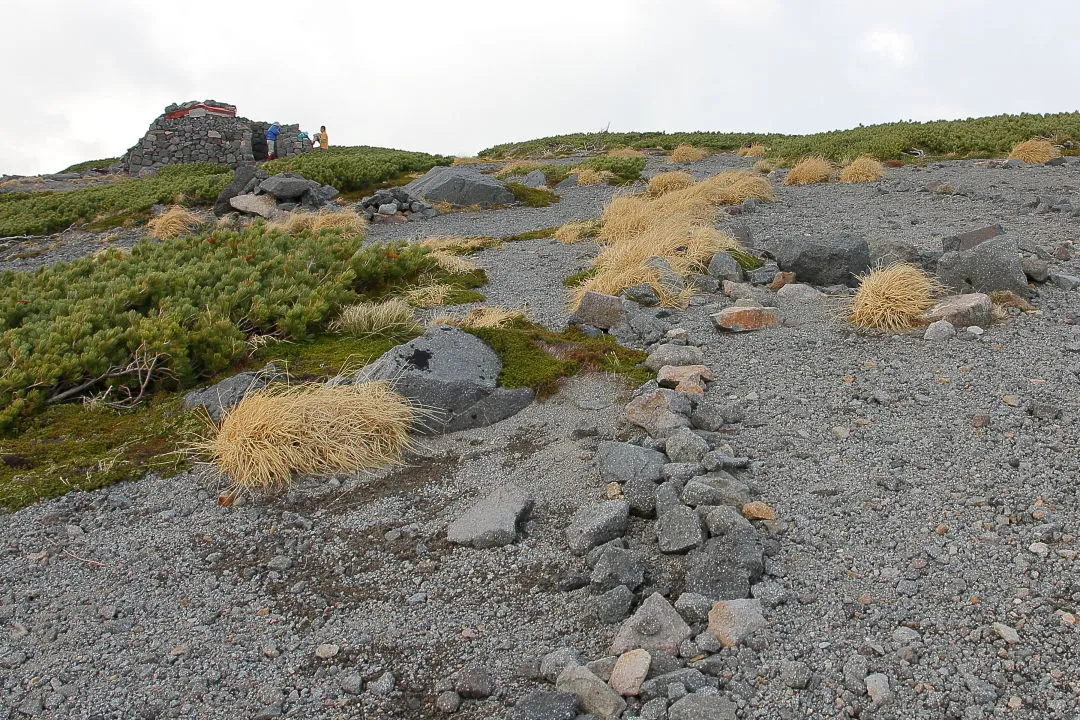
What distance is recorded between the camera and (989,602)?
3.15m

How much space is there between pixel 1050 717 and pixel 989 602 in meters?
0.63

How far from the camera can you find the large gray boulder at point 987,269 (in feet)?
22.3

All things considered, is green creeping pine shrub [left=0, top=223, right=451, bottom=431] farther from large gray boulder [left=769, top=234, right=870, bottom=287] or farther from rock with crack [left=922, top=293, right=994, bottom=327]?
rock with crack [left=922, top=293, right=994, bottom=327]

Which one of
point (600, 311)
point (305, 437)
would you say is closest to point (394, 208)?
point (600, 311)

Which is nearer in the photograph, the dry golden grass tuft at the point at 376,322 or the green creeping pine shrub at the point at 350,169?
the dry golden grass tuft at the point at 376,322

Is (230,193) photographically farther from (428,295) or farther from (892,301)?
(892,301)

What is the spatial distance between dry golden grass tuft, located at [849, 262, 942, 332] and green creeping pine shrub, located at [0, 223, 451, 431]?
16.1 feet

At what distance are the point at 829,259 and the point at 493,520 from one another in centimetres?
551

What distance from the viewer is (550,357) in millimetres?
6465

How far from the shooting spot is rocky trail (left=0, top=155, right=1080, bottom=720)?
2.94 m

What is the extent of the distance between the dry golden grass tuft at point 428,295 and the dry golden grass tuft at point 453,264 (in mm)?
1047

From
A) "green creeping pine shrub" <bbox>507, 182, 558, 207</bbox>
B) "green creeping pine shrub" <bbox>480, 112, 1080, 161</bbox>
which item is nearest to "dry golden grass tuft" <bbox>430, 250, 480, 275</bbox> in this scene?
"green creeping pine shrub" <bbox>507, 182, 558, 207</bbox>

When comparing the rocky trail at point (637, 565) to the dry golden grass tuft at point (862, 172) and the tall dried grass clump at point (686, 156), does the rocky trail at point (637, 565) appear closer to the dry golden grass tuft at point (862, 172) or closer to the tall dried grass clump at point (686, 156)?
the dry golden grass tuft at point (862, 172)

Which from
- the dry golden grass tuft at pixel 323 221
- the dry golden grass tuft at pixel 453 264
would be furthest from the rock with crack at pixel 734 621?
the dry golden grass tuft at pixel 323 221
